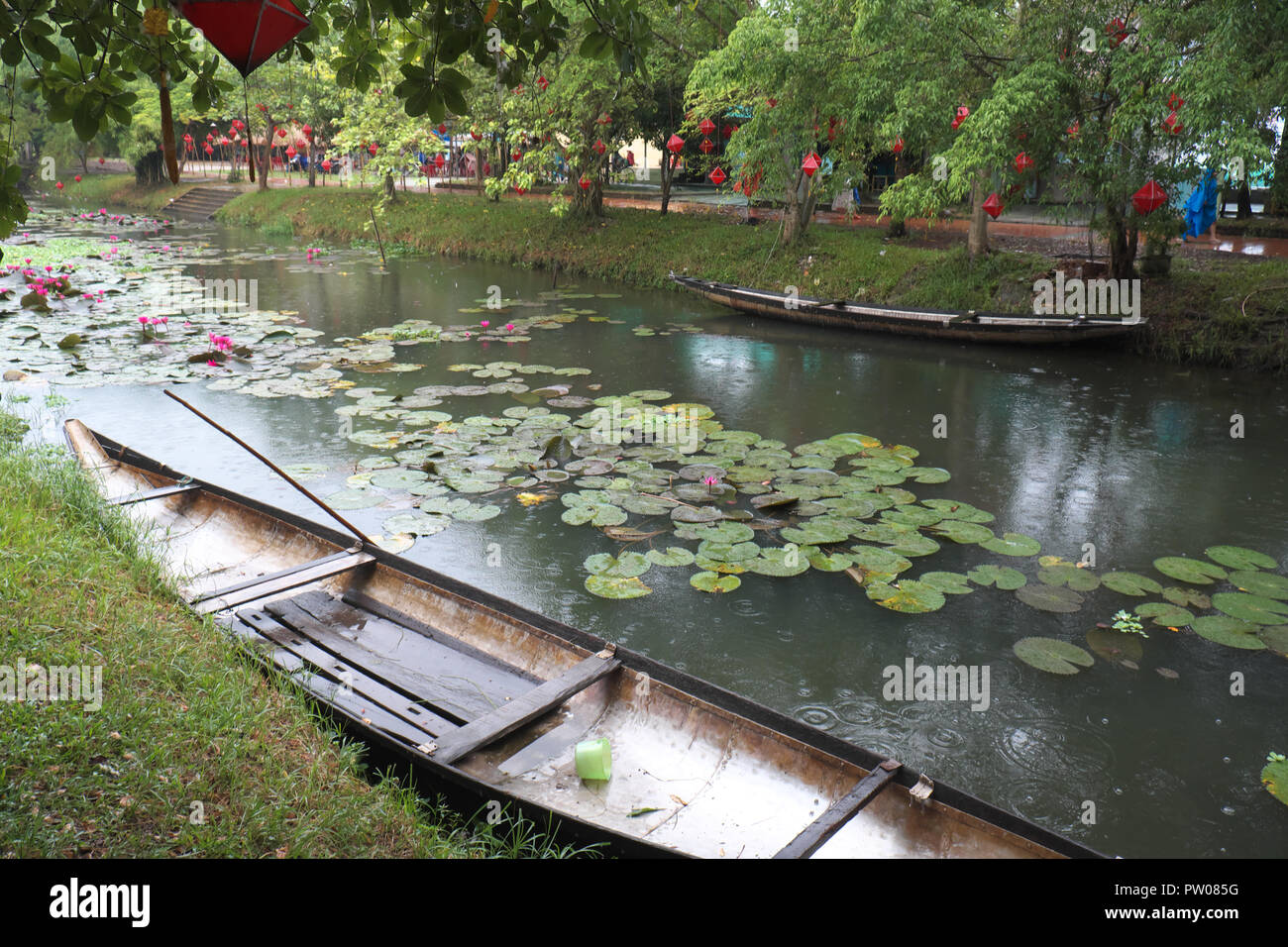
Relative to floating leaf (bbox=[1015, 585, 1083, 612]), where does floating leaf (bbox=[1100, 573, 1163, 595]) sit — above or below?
above

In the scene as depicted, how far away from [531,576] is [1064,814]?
2891mm

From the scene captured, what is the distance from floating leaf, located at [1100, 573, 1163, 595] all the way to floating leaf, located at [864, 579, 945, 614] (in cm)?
96

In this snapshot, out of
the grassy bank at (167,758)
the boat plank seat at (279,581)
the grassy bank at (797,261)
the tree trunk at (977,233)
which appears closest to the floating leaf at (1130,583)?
the grassy bank at (167,758)

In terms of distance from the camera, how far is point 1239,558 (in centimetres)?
531

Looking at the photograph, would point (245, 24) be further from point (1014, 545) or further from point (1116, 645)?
point (1014, 545)

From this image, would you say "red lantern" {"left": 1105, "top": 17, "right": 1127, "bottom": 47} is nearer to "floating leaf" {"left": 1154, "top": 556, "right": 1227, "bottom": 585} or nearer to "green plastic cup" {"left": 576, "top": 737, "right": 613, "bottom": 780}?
"floating leaf" {"left": 1154, "top": 556, "right": 1227, "bottom": 585}

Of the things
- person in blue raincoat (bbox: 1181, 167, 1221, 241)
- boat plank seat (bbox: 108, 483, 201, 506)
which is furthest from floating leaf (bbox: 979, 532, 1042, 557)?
person in blue raincoat (bbox: 1181, 167, 1221, 241)

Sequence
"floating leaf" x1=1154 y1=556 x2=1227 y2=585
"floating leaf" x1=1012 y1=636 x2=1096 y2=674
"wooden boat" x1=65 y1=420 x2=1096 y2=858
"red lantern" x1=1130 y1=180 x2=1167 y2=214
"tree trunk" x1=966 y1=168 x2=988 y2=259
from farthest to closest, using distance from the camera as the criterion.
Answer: "tree trunk" x1=966 y1=168 x2=988 y2=259
"red lantern" x1=1130 y1=180 x2=1167 y2=214
"floating leaf" x1=1154 y1=556 x2=1227 y2=585
"floating leaf" x1=1012 y1=636 x2=1096 y2=674
"wooden boat" x1=65 y1=420 x2=1096 y2=858

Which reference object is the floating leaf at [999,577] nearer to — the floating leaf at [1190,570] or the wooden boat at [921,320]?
the floating leaf at [1190,570]

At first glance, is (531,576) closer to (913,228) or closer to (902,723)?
(902,723)

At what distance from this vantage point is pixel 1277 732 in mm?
3818

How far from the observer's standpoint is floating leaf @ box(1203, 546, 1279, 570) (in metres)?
5.22

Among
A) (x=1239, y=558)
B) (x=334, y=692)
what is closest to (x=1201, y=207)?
(x=1239, y=558)

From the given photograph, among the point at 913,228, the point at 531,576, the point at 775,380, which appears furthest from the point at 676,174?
the point at 531,576
